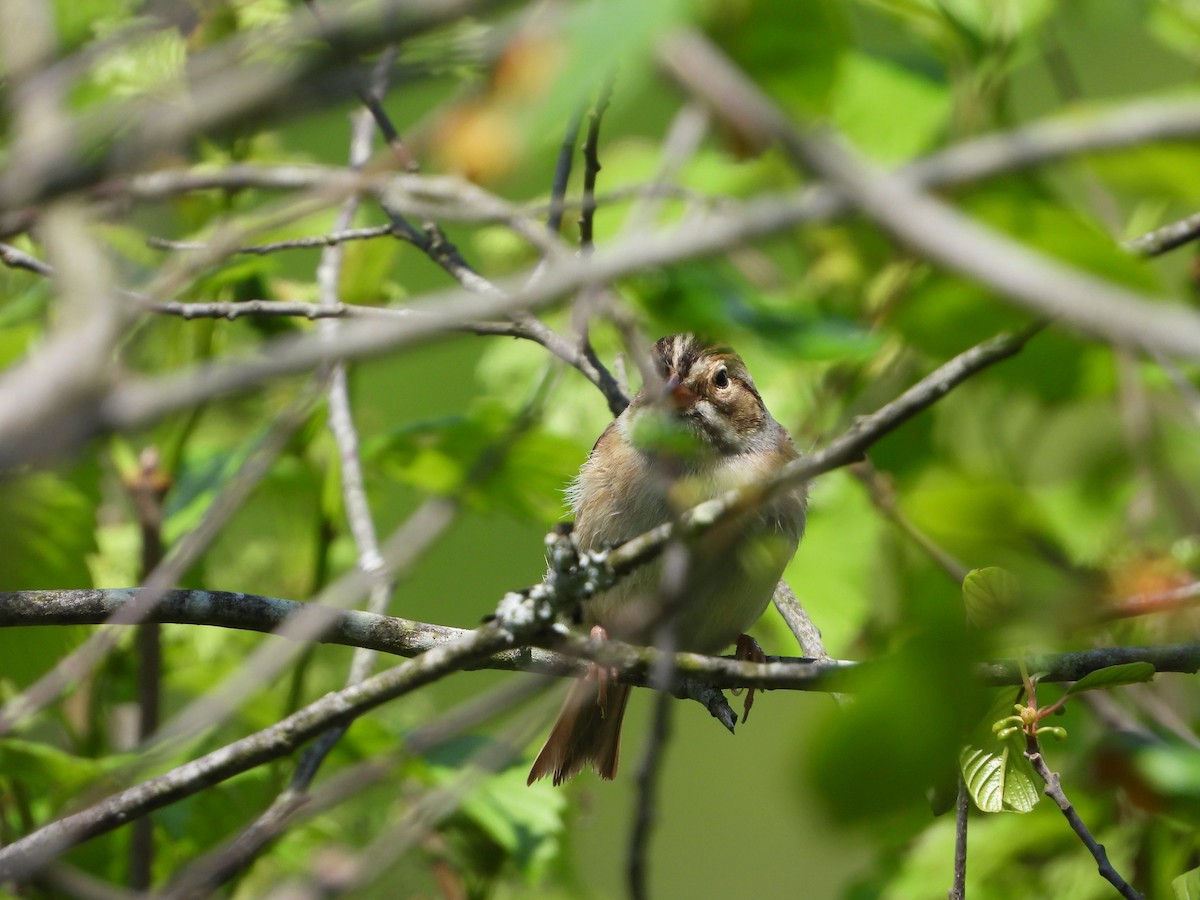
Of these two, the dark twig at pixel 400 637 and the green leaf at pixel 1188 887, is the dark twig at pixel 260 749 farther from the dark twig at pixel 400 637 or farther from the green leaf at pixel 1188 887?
the green leaf at pixel 1188 887

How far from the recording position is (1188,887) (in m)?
1.99

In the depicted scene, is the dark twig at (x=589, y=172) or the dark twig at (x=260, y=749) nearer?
the dark twig at (x=260, y=749)

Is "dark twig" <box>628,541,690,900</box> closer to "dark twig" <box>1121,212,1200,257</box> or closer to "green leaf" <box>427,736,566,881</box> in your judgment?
"dark twig" <box>1121,212,1200,257</box>

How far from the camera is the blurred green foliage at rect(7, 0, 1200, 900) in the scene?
130 cm

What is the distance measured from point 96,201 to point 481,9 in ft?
4.93

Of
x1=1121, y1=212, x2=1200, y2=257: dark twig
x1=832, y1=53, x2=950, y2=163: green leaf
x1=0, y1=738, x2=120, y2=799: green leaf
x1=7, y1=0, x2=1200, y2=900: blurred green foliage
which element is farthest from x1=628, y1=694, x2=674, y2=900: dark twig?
x1=832, y1=53, x2=950, y2=163: green leaf

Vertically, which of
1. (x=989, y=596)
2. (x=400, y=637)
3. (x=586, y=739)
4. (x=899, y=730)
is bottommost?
(x=899, y=730)

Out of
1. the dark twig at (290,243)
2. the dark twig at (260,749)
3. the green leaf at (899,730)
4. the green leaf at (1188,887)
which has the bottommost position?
the green leaf at (899,730)

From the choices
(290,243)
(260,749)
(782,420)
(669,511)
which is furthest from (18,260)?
(782,420)

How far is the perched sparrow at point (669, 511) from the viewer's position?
325 centimetres

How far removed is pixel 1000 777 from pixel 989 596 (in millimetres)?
832

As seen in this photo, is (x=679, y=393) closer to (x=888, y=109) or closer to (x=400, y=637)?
(x=888, y=109)

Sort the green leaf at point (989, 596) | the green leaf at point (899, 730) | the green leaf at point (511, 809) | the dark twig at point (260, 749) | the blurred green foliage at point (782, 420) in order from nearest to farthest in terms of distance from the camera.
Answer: the green leaf at point (899, 730)
the green leaf at point (989, 596)
the blurred green foliage at point (782, 420)
the dark twig at point (260, 749)
the green leaf at point (511, 809)

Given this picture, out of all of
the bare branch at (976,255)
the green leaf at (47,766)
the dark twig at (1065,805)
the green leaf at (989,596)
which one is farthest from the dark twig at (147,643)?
the bare branch at (976,255)
